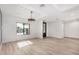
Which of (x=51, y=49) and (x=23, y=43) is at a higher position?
(x=23, y=43)

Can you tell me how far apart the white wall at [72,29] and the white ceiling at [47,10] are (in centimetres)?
15

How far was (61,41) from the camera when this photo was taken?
2461 mm

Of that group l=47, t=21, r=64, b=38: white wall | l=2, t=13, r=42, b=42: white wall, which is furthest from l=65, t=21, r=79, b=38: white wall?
l=2, t=13, r=42, b=42: white wall

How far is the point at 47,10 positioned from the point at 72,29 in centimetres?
91

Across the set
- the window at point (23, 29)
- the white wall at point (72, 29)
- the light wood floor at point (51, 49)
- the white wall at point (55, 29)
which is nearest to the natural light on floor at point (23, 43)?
the light wood floor at point (51, 49)

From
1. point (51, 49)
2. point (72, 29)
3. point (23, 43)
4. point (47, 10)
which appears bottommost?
point (51, 49)

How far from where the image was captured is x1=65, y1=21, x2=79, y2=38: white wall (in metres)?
2.24

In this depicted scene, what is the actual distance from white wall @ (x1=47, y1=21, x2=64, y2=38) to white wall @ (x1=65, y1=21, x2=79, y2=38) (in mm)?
147

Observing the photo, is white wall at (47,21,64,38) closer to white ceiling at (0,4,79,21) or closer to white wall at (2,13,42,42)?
white ceiling at (0,4,79,21)

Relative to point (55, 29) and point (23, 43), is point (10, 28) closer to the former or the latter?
point (23, 43)

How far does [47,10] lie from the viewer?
2289 millimetres

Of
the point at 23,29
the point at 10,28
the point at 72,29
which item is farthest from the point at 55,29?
the point at 10,28
